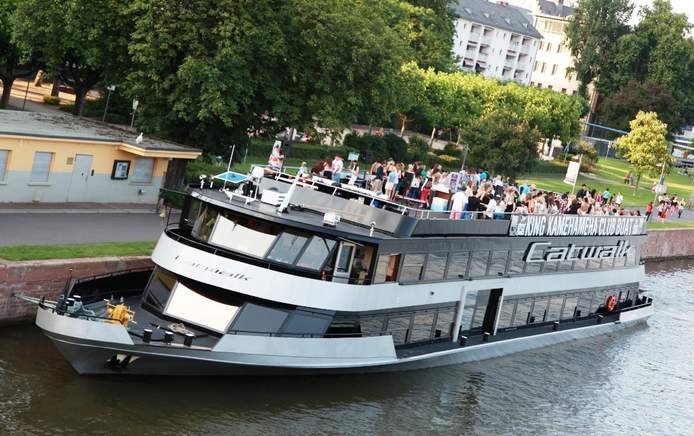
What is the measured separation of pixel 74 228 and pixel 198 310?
367 inches

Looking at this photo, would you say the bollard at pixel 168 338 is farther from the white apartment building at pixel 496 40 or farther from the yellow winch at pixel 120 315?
the white apartment building at pixel 496 40

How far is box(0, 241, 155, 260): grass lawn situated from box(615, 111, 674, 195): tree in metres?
66.2

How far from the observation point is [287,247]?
985 inches

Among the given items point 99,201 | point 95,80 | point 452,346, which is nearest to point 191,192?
point 452,346

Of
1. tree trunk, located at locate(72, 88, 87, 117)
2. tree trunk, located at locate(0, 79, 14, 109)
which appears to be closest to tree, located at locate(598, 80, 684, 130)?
tree trunk, located at locate(72, 88, 87, 117)

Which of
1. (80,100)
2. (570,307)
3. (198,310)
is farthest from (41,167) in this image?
(80,100)

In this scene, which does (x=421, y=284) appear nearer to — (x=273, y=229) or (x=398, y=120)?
(x=273, y=229)

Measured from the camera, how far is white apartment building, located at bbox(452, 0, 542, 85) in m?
155

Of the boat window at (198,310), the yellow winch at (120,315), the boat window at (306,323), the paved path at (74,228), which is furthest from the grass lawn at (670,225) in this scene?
the yellow winch at (120,315)

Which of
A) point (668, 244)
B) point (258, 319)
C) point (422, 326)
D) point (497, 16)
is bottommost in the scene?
point (422, 326)

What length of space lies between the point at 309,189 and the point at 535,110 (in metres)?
70.1

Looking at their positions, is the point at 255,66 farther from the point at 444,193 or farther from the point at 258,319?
the point at 258,319

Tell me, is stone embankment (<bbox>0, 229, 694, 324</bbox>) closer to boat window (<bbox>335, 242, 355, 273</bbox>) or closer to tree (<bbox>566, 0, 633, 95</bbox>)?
boat window (<bbox>335, 242, 355, 273</bbox>)

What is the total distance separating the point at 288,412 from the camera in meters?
24.5
